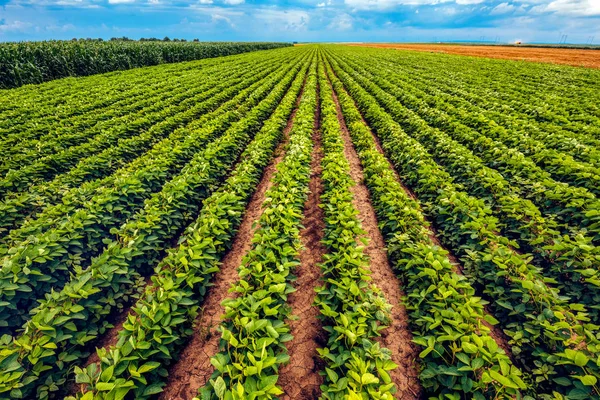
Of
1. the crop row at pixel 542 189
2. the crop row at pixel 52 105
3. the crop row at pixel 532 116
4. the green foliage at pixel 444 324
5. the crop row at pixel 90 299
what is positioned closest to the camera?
the green foliage at pixel 444 324

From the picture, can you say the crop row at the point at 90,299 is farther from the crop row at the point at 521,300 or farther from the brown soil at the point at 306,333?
the crop row at the point at 521,300

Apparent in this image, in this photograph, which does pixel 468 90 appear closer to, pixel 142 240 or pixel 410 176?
pixel 410 176

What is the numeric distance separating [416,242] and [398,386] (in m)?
2.08

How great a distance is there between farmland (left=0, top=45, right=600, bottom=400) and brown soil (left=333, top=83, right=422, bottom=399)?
1.1 inches

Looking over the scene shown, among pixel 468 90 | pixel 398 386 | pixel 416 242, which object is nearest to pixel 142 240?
pixel 398 386

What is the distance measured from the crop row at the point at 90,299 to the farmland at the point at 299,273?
0.03 m

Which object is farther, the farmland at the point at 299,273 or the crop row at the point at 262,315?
the farmland at the point at 299,273

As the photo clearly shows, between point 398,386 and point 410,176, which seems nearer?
point 398,386

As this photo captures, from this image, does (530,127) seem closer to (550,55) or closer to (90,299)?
(90,299)

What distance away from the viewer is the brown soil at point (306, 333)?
3142mm

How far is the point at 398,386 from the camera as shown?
3.14 m

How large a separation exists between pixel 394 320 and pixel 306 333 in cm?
128

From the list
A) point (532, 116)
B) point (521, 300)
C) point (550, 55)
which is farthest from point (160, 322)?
point (550, 55)

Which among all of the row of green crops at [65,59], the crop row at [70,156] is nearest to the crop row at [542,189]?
the crop row at [70,156]
